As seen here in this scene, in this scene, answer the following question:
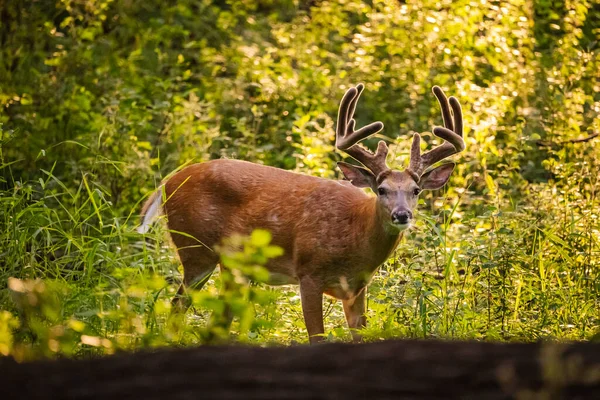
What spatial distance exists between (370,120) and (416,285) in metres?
5.36

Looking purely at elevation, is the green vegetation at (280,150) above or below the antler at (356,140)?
below

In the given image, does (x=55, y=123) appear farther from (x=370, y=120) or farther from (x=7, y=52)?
(x=370, y=120)

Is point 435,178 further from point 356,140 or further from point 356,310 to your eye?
point 356,310

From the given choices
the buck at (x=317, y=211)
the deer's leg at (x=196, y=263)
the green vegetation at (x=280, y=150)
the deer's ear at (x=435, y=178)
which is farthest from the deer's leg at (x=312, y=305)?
the deer's ear at (x=435, y=178)

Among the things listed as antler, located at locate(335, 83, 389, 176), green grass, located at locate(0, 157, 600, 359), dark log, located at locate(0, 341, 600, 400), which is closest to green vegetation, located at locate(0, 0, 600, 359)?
green grass, located at locate(0, 157, 600, 359)

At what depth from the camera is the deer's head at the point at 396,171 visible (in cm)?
618

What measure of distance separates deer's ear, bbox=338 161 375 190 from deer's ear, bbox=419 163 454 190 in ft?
1.06

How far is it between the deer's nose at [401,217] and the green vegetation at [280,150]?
0.25 m

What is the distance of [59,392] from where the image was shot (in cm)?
244

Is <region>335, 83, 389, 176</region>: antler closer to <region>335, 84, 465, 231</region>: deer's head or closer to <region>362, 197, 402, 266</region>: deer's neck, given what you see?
<region>335, 84, 465, 231</region>: deer's head

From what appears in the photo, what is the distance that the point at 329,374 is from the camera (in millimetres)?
2521

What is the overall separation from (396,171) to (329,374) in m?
3.86

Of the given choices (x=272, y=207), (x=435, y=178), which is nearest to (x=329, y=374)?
(x=435, y=178)

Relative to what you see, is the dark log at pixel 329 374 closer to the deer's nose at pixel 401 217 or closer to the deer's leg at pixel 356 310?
the deer's nose at pixel 401 217
